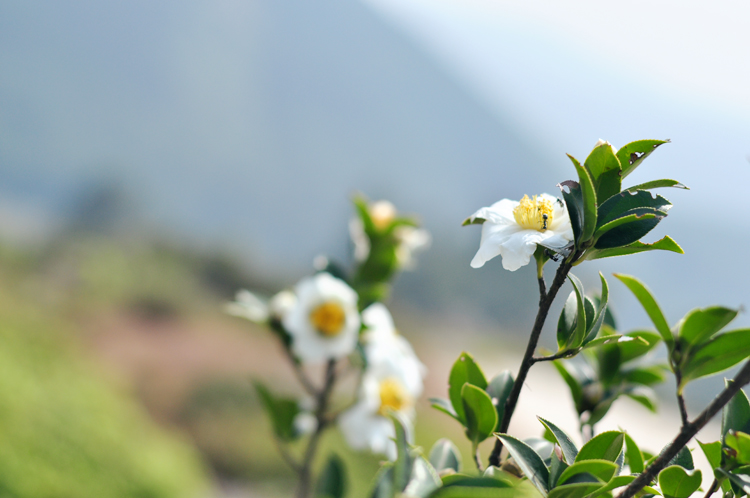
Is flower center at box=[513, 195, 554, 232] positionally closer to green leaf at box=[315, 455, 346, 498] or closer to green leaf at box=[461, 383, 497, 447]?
green leaf at box=[461, 383, 497, 447]

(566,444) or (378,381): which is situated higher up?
(566,444)

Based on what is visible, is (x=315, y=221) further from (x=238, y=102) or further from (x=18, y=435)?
(x=18, y=435)

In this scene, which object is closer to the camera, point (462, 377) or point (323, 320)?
point (462, 377)

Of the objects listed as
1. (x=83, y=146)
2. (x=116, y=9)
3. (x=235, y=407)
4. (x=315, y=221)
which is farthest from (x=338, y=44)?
(x=235, y=407)

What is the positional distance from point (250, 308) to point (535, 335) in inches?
26.0

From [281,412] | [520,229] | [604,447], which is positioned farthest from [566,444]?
[281,412]

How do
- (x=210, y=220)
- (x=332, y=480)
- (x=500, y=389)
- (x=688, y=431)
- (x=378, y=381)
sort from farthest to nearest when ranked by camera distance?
(x=210, y=220), (x=378, y=381), (x=332, y=480), (x=500, y=389), (x=688, y=431)

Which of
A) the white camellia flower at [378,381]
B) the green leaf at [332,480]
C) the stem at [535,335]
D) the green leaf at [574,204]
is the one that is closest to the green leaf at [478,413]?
the stem at [535,335]

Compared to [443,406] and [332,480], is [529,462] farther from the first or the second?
[332,480]

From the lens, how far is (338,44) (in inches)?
547

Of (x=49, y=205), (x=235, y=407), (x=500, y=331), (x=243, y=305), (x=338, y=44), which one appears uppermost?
(x=338, y=44)

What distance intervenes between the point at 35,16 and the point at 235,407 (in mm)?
10390

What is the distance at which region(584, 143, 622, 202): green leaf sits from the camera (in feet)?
0.79

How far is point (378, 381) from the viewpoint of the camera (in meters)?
0.80
